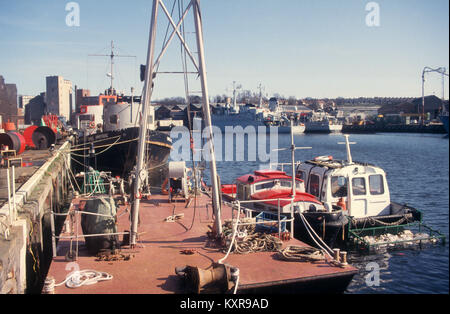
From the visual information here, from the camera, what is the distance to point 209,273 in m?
7.47

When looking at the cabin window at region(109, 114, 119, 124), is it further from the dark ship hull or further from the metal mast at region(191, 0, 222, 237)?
the metal mast at region(191, 0, 222, 237)

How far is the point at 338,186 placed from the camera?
53.2 feet

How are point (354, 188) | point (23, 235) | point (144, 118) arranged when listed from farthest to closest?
point (354, 188), point (144, 118), point (23, 235)

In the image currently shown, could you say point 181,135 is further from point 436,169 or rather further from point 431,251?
point 431,251

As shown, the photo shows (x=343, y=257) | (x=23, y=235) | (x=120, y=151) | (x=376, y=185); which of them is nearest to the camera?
(x=23, y=235)

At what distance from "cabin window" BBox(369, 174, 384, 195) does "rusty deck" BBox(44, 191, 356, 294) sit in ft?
23.3

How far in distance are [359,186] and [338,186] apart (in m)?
1.06

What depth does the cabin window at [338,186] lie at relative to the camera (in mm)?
16078

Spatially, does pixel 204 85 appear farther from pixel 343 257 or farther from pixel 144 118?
pixel 343 257

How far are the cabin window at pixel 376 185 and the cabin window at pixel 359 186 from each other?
338 millimetres

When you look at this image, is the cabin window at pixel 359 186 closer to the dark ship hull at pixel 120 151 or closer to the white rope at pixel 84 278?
the white rope at pixel 84 278

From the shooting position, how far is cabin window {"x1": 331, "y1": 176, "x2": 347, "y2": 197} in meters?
16.1

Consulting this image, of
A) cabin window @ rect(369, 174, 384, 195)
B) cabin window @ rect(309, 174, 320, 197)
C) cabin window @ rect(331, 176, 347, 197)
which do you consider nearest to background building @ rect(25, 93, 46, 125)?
cabin window @ rect(309, 174, 320, 197)

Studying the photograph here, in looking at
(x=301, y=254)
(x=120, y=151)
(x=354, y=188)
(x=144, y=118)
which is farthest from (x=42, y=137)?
(x=301, y=254)
